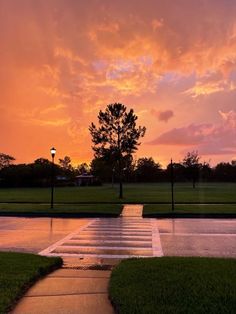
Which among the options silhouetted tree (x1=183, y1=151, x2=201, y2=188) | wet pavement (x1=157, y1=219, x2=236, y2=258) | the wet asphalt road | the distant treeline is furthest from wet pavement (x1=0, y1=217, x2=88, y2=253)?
silhouetted tree (x1=183, y1=151, x2=201, y2=188)

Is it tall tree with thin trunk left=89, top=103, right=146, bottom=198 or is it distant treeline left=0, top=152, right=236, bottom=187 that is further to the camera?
distant treeline left=0, top=152, right=236, bottom=187

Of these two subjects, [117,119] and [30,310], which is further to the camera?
[117,119]

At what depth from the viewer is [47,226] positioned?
18.2 metres

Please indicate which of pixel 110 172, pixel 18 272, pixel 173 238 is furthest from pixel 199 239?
pixel 110 172

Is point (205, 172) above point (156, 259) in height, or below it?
above

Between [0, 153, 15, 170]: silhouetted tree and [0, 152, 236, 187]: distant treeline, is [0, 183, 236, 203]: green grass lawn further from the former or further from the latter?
[0, 153, 15, 170]: silhouetted tree

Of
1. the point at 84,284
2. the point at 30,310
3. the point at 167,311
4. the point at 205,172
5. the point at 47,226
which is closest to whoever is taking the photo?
the point at 167,311

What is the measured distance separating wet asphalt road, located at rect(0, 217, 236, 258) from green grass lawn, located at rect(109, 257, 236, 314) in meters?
2.88

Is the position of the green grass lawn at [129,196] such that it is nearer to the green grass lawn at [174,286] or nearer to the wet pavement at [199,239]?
the wet pavement at [199,239]

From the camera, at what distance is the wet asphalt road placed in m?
11.6

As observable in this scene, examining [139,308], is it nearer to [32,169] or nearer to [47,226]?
[47,226]

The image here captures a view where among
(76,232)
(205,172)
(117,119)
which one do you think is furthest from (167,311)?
(205,172)

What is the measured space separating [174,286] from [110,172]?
11494 centimetres

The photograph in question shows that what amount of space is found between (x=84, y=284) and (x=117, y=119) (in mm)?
38138
